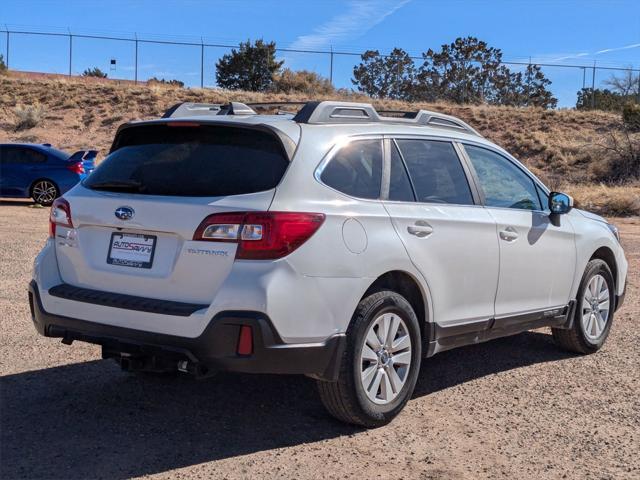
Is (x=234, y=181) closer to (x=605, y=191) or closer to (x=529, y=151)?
(x=605, y=191)

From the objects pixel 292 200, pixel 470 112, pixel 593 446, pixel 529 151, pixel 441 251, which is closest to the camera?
pixel 292 200

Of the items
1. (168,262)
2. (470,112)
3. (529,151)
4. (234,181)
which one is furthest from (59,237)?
(470,112)

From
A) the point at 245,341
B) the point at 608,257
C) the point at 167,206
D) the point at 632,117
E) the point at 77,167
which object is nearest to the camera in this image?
the point at 245,341

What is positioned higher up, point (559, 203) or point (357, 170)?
point (357, 170)

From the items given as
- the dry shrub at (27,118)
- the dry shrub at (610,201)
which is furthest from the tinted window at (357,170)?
the dry shrub at (27,118)

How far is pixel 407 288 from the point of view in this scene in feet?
17.0

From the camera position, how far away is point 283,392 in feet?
18.4

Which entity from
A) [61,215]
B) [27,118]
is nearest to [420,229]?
[61,215]

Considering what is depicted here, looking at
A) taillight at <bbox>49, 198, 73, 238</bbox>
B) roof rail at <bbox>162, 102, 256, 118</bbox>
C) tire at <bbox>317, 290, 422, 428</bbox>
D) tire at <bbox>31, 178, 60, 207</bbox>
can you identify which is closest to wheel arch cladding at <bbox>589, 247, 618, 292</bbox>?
tire at <bbox>317, 290, 422, 428</bbox>

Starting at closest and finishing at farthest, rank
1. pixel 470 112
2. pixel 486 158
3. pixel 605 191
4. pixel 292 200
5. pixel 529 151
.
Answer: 1. pixel 292 200
2. pixel 486 158
3. pixel 605 191
4. pixel 529 151
5. pixel 470 112

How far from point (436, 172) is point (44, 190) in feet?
50.5

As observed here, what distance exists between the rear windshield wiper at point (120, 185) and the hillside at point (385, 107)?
84.8ft

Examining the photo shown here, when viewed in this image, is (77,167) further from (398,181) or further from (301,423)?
(301,423)

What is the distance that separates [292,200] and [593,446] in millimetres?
2267
